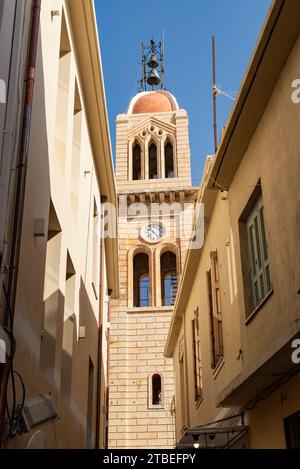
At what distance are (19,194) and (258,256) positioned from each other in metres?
4.51

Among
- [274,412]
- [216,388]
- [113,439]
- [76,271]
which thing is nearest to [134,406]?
[113,439]

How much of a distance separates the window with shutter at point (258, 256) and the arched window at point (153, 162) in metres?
30.9

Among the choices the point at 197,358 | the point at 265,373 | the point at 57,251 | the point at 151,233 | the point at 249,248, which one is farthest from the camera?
the point at 151,233

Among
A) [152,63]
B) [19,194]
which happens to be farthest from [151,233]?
[19,194]

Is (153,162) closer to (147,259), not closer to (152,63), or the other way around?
(147,259)

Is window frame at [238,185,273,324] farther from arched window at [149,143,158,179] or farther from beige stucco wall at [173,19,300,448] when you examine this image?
arched window at [149,143,158,179]

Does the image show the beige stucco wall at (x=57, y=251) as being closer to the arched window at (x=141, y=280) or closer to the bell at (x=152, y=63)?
the arched window at (x=141, y=280)

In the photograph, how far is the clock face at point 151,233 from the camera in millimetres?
38094

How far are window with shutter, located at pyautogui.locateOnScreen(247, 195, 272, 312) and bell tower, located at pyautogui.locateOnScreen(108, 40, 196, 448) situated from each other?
70.4 ft

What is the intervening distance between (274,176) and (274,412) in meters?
A: 3.34

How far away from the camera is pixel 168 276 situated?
130 ft

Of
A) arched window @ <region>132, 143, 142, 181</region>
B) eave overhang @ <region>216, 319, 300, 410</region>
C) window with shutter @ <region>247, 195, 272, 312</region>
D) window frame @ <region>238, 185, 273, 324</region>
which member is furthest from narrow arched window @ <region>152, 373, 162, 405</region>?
window with shutter @ <region>247, 195, 272, 312</region>

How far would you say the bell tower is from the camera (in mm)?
32469

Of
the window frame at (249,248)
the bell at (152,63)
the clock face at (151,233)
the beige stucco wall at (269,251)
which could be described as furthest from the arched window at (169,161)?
the window frame at (249,248)
